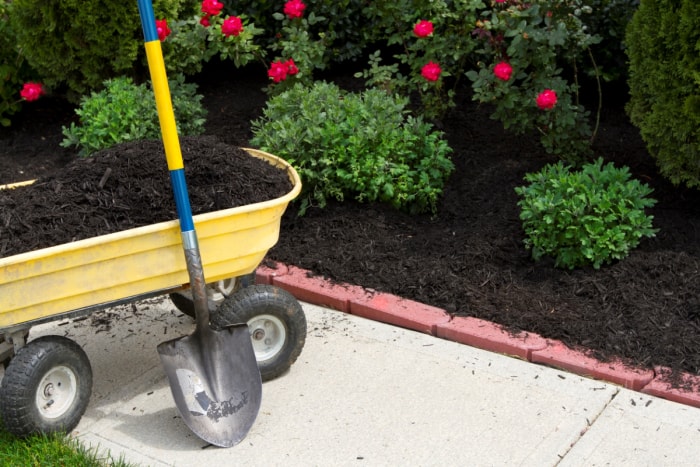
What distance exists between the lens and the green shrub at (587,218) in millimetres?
4070

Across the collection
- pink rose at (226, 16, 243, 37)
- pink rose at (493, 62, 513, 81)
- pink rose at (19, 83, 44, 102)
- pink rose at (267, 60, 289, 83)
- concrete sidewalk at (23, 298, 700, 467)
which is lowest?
concrete sidewalk at (23, 298, 700, 467)

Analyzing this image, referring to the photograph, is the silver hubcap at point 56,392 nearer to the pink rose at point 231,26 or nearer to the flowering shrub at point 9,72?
the pink rose at point 231,26

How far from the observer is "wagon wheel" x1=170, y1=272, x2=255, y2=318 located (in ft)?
12.6

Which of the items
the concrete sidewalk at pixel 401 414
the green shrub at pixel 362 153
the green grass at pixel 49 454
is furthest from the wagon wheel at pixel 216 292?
the green shrub at pixel 362 153

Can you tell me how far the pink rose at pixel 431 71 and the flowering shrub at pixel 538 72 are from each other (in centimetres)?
23

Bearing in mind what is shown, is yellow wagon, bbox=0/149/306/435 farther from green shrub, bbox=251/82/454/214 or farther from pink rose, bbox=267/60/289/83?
pink rose, bbox=267/60/289/83

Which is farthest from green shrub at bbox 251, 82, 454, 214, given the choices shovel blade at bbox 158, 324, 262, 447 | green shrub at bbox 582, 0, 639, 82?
shovel blade at bbox 158, 324, 262, 447

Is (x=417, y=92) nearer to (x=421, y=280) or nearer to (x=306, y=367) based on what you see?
(x=421, y=280)

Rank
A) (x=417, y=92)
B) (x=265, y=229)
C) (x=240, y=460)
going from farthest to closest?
(x=417, y=92)
(x=265, y=229)
(x=240, y=460)

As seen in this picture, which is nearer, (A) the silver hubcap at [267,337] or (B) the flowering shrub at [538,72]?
(A) the silver hubcap at [267,337]

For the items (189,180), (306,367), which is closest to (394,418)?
(306,367)

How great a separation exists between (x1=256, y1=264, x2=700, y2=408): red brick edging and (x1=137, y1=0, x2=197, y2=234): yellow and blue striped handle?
117 centimetres

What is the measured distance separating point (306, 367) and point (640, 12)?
235cm

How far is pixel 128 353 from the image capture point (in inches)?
157
